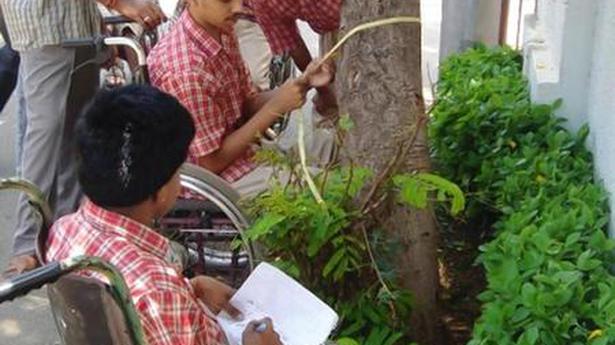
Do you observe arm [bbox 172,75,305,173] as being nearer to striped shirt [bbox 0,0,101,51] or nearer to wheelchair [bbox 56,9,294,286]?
wheelchair [bbox 56,9,294,286]

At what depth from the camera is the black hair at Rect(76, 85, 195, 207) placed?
73.4 inches

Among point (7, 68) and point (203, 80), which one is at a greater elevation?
point (203, 80)

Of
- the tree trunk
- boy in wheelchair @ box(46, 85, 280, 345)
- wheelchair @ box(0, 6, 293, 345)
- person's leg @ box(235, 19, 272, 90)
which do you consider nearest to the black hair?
boy in wheelchair @ box(46, 85, 280, 345)

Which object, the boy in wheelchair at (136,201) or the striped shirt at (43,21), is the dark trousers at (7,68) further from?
the boy in wheelchair at (136,201)

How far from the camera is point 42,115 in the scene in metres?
3.60

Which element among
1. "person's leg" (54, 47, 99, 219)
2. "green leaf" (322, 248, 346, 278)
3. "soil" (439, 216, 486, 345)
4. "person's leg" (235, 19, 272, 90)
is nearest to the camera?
"green leaf" (322, 248, 346, 278)

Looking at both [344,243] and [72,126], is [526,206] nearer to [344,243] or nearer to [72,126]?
[344,243]

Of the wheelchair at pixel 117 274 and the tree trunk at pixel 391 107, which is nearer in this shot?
the wheelchair at pixel 117 274

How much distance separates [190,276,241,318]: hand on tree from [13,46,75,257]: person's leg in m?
1.47

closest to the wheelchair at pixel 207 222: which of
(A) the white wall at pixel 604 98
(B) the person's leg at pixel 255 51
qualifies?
(A) the white wall at pixel 604 98

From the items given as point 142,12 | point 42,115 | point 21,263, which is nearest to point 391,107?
point 142,12

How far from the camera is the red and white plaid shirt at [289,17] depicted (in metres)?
3.47

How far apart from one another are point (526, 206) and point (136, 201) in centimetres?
105

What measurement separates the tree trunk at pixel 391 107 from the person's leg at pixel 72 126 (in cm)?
149
